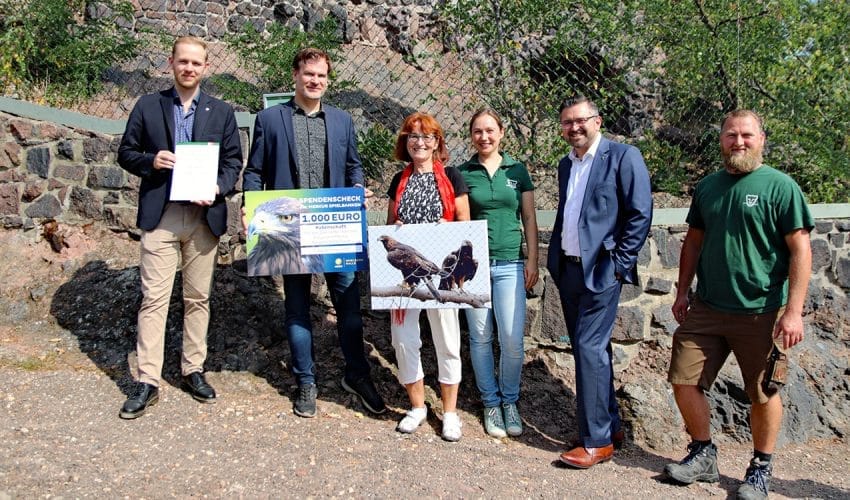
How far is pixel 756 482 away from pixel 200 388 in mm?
3040

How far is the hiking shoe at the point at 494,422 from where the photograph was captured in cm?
398

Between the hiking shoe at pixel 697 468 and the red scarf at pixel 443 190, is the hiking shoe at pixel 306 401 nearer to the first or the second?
the red scarf at pixel 443 190

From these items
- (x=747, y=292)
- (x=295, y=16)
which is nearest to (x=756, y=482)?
(x=747, y=292)

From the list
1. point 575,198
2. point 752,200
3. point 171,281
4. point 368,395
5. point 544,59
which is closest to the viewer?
point 752,200

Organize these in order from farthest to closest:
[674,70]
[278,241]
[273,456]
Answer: [674,70] → [278,241] → [273,456]

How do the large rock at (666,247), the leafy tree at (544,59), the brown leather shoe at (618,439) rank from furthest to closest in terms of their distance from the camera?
1. the leafy tree at (544,59)
2. the large rock at (666,247)
3. the brown leather shoe at (618,439)

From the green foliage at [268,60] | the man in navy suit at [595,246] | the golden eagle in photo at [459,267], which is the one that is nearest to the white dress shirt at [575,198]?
the man in navy suit at [595,246]

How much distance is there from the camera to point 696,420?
353 cm

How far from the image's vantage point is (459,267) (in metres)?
3.74

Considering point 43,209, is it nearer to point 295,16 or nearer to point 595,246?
point 595,246

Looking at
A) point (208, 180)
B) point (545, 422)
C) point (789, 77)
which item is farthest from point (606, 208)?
point (789, 77)

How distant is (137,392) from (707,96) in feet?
15.9

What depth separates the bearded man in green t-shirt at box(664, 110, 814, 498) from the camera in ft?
10.6

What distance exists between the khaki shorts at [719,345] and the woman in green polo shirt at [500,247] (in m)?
0.88
